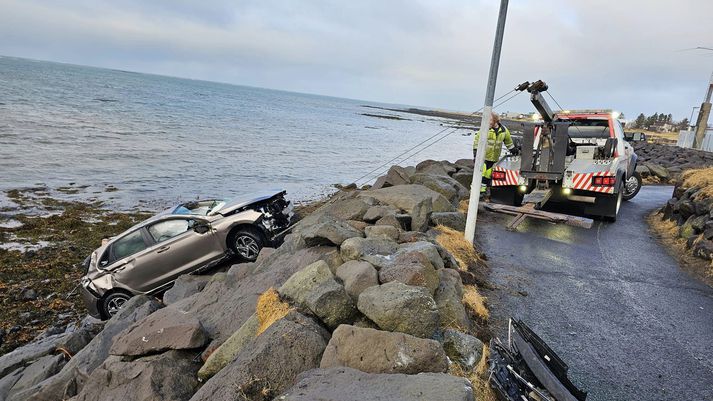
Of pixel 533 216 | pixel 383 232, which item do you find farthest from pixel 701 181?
pixel 383 232

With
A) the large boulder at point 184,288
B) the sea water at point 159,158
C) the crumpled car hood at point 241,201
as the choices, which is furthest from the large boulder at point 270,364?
the sea water at point 159,158

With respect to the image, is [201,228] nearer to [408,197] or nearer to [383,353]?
[408,197]

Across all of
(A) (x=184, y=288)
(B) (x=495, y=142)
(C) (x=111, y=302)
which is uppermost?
(B) (x=495, y=142)

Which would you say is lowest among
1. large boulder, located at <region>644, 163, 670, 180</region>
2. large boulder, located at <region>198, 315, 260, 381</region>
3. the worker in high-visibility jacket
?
large boulder, located at <region>198, 315, 260, 381</region>

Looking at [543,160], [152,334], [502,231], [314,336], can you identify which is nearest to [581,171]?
[543,160]

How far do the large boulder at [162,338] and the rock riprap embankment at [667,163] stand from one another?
15666 millimetres

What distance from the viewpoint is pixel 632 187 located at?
1261cm

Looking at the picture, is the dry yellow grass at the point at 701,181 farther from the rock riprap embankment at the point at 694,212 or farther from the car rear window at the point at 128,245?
the car rear window at the point at 128,245

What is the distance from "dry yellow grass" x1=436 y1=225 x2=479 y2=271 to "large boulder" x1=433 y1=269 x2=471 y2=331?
1209 millimetres

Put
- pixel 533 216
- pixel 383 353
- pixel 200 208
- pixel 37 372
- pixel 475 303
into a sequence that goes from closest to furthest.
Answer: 1. pixel 383 353
2. pixel 475 303
3. pixel 37 372
4. pixel 533 216
5. pixel 200 208

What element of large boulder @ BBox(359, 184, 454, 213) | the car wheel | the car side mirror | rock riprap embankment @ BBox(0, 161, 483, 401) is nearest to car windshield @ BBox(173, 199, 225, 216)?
the car side mirror

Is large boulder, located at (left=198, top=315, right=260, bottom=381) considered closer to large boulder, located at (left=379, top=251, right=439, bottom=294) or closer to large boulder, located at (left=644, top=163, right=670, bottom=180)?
large boulder, located at (left=379, top=251, right=439, bottom=294)

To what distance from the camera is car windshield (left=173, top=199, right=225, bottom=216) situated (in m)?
9.40

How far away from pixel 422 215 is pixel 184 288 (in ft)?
15.2
